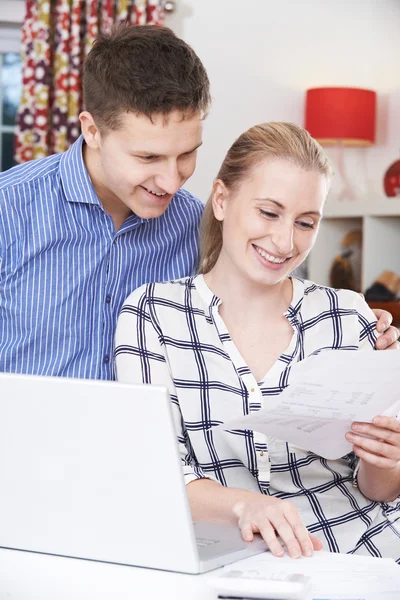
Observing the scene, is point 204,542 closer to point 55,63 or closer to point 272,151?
point 272,151

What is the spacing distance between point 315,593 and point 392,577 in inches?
4.1

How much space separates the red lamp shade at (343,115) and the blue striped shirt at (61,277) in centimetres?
246

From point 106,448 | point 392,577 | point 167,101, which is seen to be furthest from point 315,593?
point 167,101

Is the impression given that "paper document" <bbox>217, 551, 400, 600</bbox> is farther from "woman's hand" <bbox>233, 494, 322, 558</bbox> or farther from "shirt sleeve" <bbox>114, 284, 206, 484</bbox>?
"shirt sleeve" <bbox>114, 284, 206, 484</bbox>

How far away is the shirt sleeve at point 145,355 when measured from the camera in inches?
60.4

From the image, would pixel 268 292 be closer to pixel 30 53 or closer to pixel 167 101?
pixel 167 101

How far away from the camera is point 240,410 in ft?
4.98

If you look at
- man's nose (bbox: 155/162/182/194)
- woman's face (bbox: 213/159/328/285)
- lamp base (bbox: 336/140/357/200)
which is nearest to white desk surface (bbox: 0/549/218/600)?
woman's face (bbox: 213/159/328/285)

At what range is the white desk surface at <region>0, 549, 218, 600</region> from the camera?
91cm

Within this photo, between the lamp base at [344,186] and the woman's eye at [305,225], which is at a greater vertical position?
the woman's eye at [305,225]

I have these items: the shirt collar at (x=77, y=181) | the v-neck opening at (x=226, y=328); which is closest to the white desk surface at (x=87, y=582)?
the v-neck opening at (x=226, y=328)

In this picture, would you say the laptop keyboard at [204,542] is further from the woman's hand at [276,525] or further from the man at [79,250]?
the man at [79,250]

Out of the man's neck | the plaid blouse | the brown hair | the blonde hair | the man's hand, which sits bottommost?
the plaid blouse

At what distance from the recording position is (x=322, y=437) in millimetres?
1338
